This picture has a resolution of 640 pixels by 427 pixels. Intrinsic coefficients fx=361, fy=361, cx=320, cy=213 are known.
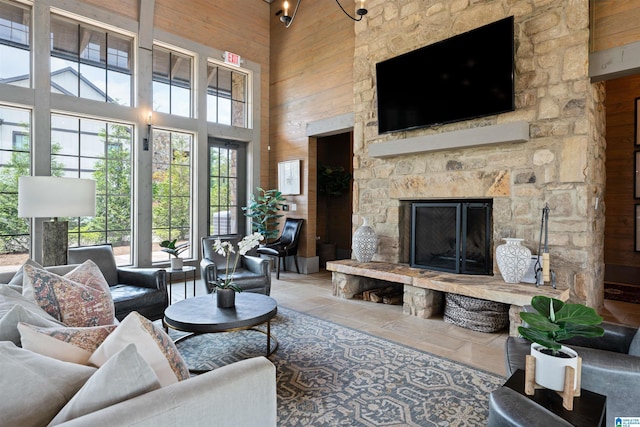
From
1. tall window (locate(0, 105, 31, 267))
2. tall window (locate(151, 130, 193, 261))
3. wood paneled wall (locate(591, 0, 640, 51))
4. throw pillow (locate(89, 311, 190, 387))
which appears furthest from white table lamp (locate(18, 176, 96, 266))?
wood paneled wall (locate(591, 0, 640, 51))

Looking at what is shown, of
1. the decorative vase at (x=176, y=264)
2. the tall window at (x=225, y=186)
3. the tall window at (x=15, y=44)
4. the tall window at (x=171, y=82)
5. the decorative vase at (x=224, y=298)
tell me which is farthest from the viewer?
the tall window at (x=225, y=186)

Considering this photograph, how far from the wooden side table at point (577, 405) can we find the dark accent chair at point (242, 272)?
9.00ft

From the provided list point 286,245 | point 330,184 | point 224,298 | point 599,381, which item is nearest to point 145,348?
point 224,298

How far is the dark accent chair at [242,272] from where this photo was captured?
12.8 feet

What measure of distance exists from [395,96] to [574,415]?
3.94 m

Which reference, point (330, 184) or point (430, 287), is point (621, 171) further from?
point (330, 184)

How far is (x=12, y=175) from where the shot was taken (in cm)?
445

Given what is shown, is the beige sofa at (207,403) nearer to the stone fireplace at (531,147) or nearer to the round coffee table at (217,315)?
the round coffee table at (217,315)

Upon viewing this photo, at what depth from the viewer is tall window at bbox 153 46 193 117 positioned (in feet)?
18.3

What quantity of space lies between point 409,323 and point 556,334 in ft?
7.79

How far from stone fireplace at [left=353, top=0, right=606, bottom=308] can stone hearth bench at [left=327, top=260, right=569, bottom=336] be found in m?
0.38

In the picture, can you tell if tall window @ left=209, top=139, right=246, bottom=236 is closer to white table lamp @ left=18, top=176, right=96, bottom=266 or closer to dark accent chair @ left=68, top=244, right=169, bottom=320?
dark accent chair @ left=68, top=244, right=169, bottom=320

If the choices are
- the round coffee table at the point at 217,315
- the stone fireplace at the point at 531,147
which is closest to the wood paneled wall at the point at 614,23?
the stone fireplace at the point at 531,147

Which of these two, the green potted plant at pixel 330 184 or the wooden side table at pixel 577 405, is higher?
the green potted plant at pixel 330 184
